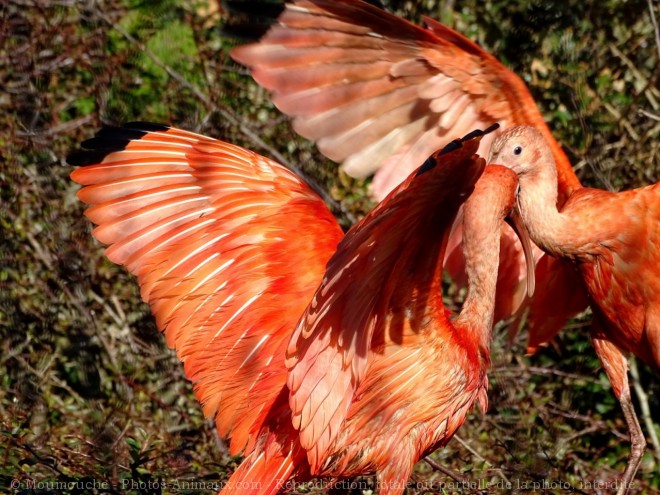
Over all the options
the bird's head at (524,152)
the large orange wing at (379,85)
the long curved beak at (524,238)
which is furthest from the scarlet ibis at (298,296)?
the bird's head at (524,152)

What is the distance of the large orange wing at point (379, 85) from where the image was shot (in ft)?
16.6

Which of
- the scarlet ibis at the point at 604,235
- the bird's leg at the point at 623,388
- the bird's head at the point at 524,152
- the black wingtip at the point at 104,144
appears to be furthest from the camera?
the bird's leg at the point at 623,388

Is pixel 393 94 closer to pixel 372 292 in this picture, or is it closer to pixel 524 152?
pixel 524 152

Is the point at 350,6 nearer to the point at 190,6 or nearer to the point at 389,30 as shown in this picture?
the point at 389,30

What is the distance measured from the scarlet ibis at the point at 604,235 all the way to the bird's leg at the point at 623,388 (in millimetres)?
46

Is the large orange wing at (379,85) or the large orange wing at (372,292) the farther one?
the large orange wing at (379,85)

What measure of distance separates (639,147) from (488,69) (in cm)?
166

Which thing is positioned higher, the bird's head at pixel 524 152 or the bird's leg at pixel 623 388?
the bird's head at pixel 524 152

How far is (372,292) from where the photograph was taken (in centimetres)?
383

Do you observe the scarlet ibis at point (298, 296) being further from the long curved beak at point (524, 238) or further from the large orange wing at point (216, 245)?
the long curved beak at point (524, 238)

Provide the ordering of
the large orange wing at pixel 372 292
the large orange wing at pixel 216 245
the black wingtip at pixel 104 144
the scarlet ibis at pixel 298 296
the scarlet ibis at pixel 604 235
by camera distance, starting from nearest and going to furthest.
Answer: the large orange wing at pixel 372 292, the scarlet ibis at pixel 298 296, the large orange wing at pixel 216 245, the black wingtip at pixel 104 144, the scarlet ibis at pixel 604 235

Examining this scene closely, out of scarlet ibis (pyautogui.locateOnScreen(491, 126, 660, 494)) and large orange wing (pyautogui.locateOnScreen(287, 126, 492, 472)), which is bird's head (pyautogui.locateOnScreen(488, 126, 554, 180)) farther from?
large orange wing (pyautogui.locateOnScreen(287, 126, 492, 472))

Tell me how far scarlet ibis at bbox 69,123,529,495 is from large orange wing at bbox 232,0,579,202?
417mm

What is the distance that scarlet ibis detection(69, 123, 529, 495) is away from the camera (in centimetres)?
379
